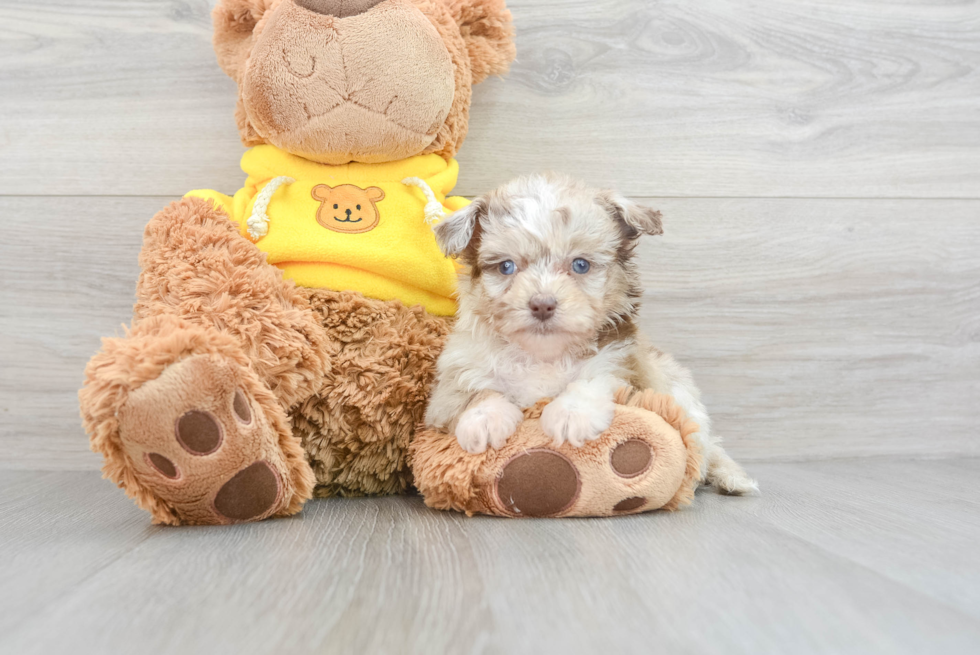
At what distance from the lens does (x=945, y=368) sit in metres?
2.13

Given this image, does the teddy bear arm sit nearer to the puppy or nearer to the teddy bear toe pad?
the teddy bear toe pad

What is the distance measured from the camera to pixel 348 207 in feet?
5.27

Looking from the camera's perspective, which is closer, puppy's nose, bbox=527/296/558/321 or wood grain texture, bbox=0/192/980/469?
puppy's nose, bbox=527/296/558/321

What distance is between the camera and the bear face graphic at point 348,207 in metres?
1.59

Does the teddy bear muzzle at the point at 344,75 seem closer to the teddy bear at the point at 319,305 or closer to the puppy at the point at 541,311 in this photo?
the teddy bear at the point at 319,305

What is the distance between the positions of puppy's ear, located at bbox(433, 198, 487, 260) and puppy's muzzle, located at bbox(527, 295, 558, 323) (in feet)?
0.72

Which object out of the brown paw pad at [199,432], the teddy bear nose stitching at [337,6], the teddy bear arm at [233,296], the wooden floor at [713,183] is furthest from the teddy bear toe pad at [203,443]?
the teddy bear nose stitching at [337,6]

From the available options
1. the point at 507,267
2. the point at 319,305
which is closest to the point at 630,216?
the point at 507,267

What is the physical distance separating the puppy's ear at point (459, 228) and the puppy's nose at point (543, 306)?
0.73 ft

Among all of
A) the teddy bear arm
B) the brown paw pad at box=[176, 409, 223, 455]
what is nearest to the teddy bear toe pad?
the brown paw pad at box=[176, 409, 223, 455]

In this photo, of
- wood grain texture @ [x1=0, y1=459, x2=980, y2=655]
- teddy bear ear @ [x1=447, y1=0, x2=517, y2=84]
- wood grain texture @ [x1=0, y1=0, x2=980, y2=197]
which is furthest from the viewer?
wood grain texture @ [x1=0, y1=0, x2=980, y2=197]

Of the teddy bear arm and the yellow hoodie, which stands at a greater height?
the yellow hoodie

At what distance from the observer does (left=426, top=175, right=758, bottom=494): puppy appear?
4.48ft

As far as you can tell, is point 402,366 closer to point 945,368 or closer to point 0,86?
point 0,86
